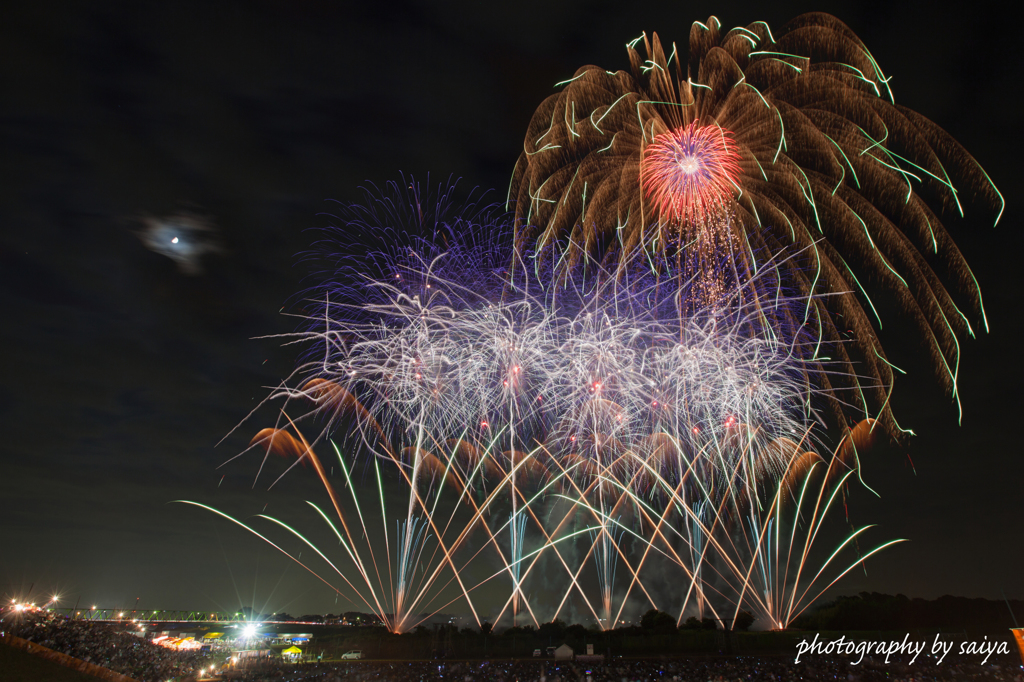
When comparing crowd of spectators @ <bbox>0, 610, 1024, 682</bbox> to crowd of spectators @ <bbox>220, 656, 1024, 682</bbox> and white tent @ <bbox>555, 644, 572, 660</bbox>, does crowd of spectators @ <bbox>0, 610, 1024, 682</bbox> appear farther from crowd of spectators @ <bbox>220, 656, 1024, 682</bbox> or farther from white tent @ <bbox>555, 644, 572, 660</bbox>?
white tent @ <bbox>555, 644, 572, 660</bbox>

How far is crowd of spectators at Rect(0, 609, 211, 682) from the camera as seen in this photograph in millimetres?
16094

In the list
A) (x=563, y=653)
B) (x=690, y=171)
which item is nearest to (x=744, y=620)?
(x=563, y=653)

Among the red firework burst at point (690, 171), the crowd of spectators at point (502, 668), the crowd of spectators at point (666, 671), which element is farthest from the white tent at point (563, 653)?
the red firework burst at point (690, 171)

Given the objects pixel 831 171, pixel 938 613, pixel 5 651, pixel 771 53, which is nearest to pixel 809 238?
pixel 831 171

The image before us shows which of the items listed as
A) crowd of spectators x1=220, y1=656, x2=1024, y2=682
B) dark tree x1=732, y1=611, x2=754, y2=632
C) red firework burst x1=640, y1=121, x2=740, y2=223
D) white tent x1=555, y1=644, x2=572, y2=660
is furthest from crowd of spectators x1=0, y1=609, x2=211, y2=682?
dark tree x1=732, y1=611, x2=754, y2=632

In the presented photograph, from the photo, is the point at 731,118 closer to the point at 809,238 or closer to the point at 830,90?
the point at 830,90

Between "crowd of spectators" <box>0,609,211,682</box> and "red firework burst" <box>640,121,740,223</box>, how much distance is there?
80.7 feet

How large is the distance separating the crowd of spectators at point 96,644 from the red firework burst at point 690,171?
24.6 meters

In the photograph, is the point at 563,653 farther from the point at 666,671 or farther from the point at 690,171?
the point at 690,171

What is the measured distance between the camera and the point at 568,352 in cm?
1947

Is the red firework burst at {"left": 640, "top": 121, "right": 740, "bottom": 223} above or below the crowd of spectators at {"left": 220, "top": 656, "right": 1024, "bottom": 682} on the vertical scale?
above

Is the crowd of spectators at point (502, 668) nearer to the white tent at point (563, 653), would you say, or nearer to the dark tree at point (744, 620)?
the white tent at point (563, 653)

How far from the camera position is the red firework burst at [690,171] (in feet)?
49.9

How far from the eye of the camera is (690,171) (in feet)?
51.5
